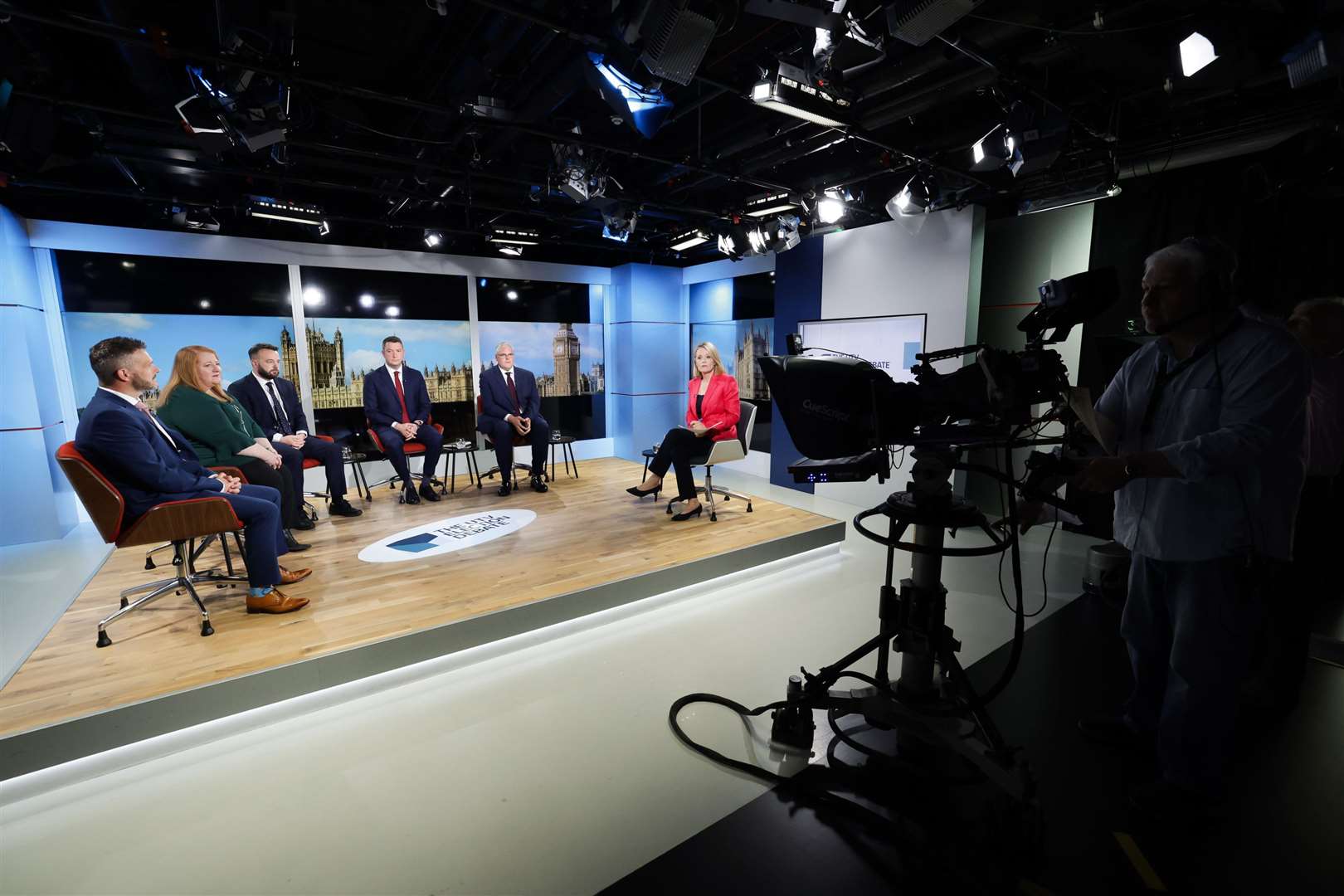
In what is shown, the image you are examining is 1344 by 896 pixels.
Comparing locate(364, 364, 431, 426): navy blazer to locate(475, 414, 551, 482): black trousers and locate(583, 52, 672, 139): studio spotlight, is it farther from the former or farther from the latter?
locate(583, 52, 672, 139): studio spotlight

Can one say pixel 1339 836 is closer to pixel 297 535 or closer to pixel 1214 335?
pixel 1214 335

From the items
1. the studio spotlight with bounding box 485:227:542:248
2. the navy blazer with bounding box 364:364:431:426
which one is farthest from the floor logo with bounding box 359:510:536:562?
the studio spotlight with bounding box 485:227:542:248

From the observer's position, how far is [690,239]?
655cm

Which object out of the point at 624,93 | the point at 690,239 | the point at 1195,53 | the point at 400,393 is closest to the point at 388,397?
the point at 400,393

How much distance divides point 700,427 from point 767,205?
242 centimetres

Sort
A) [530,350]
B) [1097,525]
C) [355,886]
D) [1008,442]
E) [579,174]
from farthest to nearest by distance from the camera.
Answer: [530,350], [1097,525], [579,174], [355,886], [1008,442]

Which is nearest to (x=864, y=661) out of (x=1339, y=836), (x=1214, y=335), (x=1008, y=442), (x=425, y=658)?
(x=1339, y=836)

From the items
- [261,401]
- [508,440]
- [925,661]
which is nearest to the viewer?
[925,661]

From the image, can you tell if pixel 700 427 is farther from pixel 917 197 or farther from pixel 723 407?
pixel 917 197

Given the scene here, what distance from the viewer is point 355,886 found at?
1531mm

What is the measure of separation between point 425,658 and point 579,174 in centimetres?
346

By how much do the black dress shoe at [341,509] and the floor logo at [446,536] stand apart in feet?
2.86

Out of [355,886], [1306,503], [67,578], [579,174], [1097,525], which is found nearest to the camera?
[355,886]

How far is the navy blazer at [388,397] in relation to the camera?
213 inches
